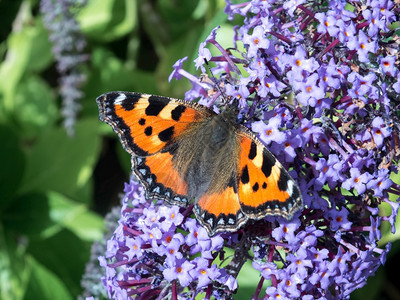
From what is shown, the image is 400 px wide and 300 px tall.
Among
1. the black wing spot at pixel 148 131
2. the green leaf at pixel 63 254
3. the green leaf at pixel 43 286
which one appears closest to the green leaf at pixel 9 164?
the green leaf at pixel 63 254

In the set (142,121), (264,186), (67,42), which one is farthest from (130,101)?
(67,42)

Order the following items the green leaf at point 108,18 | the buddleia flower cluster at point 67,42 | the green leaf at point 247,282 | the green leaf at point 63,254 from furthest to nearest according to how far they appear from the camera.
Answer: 1. the green leaf at point 108,18
2. the green leaf at point 63,254
3. the buddleia flower cluster at point 67,42
4. the green leaf at point 247,282

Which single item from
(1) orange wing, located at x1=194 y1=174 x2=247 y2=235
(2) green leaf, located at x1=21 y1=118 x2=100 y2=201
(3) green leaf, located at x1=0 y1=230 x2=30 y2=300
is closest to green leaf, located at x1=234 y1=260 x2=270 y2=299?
(1) orange wing, located at x1=194 y1=174 x2=247 y2=235

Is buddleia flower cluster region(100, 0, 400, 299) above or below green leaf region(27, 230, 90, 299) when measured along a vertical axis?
above

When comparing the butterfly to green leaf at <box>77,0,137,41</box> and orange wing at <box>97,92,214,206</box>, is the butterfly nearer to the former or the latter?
orange wing at <box>97,92,214,206</box>

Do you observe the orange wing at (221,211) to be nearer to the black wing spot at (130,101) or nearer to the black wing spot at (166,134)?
the black wing spot at (166,134)
